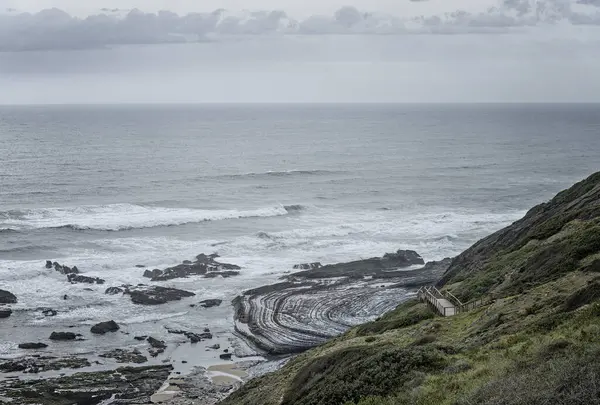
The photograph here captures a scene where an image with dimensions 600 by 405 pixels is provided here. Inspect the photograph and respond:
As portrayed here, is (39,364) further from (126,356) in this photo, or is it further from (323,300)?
(323,300)

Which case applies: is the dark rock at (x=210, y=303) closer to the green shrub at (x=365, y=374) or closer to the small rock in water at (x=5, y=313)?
the small rock in water at (x=5, y=313)

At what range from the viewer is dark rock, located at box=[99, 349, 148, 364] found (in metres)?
40.6

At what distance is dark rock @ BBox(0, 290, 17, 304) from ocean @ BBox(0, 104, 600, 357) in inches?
31.0

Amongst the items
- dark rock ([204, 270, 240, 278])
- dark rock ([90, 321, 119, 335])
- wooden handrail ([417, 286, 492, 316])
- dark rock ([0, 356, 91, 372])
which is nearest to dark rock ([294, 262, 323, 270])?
dark rock ([204, 270, 240, 278])

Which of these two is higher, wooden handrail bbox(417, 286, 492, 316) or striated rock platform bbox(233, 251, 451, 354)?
wooden handrail bbox(417, 286, 492, 316)

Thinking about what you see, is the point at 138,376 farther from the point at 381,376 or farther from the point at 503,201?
the point at 503,201

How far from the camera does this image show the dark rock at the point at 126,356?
4062cm

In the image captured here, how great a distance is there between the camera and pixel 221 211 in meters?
88.9

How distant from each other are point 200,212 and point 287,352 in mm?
47890

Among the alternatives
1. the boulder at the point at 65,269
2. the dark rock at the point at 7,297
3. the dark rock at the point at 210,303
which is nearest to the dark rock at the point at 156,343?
the dark rock at the point at 210,303

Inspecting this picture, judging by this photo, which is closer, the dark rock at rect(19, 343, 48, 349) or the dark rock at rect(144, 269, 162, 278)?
the dark rock at rect(19, 343, 48, 349)

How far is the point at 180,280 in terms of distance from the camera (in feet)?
192

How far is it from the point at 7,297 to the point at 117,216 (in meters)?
33.0

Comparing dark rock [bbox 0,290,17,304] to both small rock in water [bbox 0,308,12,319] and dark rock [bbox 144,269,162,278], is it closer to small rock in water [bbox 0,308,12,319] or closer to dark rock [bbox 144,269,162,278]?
small rock in water [bbox 0,308,12,319]
